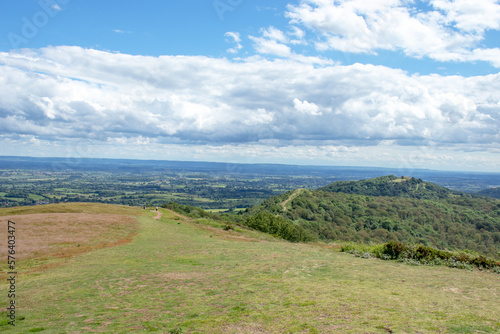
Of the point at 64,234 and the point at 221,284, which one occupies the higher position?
the point at 221,284

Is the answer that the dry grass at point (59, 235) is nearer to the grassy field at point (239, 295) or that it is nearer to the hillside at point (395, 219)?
the grassy field at point (239, 295)

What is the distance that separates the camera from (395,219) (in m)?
116

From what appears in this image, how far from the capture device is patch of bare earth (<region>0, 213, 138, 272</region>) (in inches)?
929

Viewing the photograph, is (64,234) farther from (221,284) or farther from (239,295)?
(239,295)

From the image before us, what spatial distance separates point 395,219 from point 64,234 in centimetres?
11364

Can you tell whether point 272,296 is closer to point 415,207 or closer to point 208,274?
point 208,274

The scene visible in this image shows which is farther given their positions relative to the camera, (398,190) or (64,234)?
(398,190)

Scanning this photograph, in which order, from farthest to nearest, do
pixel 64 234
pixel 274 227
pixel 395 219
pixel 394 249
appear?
1. pixel 395 219
2. pixel 274 227
3. pixel 64 234
4. pixel 394 249

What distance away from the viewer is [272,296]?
42.4 ft

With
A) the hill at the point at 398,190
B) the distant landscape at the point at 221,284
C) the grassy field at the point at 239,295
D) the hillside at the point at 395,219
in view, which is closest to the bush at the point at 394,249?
the distant landscape at the point at 221,284

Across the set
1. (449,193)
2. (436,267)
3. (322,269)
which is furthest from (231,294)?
(449,193)

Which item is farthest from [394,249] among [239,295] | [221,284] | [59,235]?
[59,235]

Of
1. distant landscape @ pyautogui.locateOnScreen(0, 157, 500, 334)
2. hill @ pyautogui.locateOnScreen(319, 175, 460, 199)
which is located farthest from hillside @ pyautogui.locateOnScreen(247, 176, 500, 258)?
distant landscape @ pyautogui.locateOnScreen(0, 157, 500, 334)

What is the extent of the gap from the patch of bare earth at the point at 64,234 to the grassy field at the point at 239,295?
1135mm
